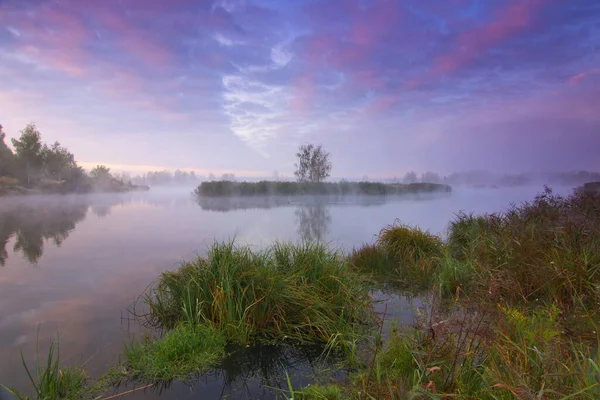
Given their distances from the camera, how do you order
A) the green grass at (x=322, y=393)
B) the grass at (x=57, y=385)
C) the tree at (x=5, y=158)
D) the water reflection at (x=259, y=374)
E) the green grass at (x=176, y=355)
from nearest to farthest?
the green grass at (x=322, y=393) → the grass at (x=57, y=385) → the water reflection at (x=259, y=374) → the green grass at (x=176, y=355) → the tree at (x=5, y=158)

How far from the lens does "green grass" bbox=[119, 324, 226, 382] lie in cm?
367

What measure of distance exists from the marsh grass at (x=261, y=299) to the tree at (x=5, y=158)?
51.2 m

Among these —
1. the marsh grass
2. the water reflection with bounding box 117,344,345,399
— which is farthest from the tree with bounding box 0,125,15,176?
the water reflection with bounding box 117,344,345,399

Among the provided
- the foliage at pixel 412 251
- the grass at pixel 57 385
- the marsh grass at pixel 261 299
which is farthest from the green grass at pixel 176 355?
the foliage at pixel 412 251

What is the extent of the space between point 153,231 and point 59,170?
162 feet

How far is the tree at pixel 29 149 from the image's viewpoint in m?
44.4

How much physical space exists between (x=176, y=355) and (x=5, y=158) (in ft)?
175

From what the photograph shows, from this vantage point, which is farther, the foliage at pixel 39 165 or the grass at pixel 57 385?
the foliage at pixel 39 165

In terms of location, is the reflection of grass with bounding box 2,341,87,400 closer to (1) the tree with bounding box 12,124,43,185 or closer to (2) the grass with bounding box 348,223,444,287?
(2) the grass with bounding box 348,223,444,287

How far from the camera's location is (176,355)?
3863 millimetres

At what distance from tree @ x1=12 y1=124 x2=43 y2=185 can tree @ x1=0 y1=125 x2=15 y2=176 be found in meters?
0.81

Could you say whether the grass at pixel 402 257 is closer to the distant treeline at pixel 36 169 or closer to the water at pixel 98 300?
the water at pixel 98 300

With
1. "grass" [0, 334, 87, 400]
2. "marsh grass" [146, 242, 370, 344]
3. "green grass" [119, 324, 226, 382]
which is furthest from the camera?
"marsh grass" [146, 242, 370, 344]

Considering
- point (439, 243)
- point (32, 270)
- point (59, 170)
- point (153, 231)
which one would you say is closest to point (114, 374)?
point (32, 270)
